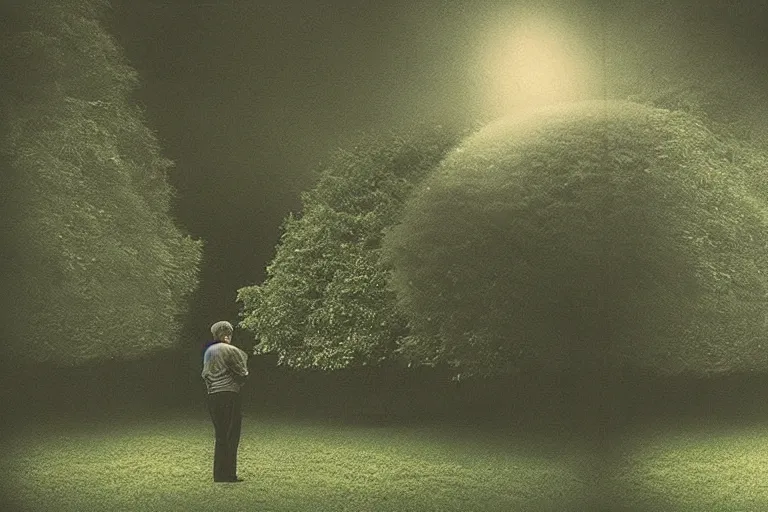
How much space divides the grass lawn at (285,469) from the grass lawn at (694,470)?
383 mm

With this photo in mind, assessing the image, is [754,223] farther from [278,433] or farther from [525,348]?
[278,433]

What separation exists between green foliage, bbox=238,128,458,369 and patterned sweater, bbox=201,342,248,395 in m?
0.19

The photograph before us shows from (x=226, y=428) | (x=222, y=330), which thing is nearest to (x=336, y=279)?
(x=222, y=330)

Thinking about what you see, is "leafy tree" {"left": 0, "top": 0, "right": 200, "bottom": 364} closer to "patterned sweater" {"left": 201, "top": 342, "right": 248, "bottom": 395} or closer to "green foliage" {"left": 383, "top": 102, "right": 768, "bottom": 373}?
"patterned sweater" {"left": 201, "top": 342, "right": 248, "bottom": 395}

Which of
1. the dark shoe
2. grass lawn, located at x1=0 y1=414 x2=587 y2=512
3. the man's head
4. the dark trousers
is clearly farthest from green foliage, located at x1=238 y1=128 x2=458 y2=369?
the dark shoe

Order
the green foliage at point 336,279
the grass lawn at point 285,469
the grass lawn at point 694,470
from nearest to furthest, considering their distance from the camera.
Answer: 1. the grass lawn at point 285,469
2. the grass lawn at point 694,470
3. the green foliage at point 336,279

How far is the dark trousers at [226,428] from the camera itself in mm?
6742

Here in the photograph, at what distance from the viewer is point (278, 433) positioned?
688 cm

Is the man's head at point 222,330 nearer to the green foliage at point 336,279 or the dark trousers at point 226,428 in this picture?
the green foliage at point 336,279

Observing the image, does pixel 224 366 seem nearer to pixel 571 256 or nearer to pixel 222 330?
pixel 222 330

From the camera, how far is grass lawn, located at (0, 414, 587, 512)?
263 inches

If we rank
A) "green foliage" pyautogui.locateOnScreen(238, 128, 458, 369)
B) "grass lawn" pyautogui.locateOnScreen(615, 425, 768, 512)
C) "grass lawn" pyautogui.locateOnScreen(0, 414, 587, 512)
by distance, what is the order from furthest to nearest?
"green foliage" pyautogui.locateOnScreen(238, 128, 458, 369)
"grass lawn" pyautogui.locateOnScreen(615, 425, 768, 512)
"grass lawn" pyautogui.locateOnScreen(0, 414, 587, 512)

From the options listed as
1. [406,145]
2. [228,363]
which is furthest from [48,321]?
[406,145]

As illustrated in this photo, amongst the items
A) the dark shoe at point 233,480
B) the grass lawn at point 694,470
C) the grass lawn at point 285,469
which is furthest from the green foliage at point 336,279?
the grass lawn at point 694,470
